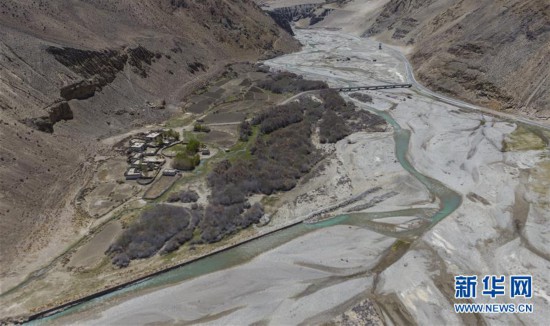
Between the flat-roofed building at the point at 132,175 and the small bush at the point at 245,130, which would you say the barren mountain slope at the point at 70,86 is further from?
the small bush at the point at 245,130

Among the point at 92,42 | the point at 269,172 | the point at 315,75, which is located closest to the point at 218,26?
the point at 315,75

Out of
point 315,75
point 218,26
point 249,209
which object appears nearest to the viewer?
point 249,209

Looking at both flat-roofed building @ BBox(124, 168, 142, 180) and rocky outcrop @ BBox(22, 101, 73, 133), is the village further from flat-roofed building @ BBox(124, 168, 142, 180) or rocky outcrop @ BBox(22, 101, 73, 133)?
rocky outcrop @ BBox(22, 101, 73, 133)

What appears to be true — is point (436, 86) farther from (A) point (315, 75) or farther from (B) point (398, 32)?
(B) point (398, 32)

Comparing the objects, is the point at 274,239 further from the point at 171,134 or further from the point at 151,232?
the point at 171,134

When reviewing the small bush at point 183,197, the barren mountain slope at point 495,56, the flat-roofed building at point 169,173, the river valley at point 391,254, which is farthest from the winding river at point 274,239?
the barren mountain slope at point 495,56

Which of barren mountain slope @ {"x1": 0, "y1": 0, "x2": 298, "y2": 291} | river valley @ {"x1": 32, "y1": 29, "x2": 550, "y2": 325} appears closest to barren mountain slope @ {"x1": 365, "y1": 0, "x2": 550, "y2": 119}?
river valley @ {"x1": 32, "y1": 29, "x2": 550, "y2": 325}

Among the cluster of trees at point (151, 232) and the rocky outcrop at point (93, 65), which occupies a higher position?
the rocky outcrop at point (93, 65)
